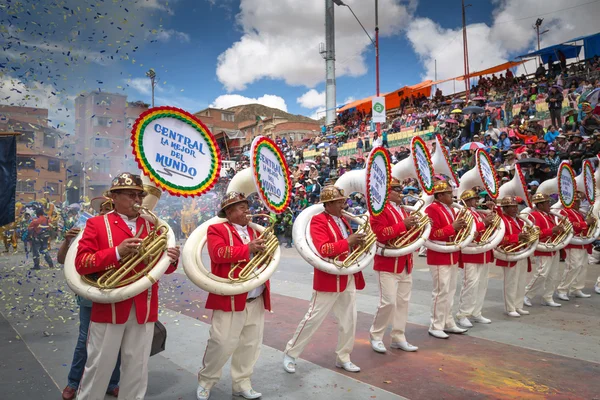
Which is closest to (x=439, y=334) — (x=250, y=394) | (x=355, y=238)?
(x=355, y=238)

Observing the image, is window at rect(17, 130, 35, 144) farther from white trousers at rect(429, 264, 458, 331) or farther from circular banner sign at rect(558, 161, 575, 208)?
circular banner sign at rect(558, 161, 575, 208)

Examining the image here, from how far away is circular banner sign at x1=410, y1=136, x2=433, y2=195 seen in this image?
5.82 meters

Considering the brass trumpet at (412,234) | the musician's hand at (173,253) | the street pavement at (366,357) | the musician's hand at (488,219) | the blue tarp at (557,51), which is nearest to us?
the musician's hand at (173,253)

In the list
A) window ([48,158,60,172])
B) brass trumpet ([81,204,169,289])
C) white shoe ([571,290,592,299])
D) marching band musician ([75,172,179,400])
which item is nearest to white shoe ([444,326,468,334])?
white shoe ([571,290,592,299])

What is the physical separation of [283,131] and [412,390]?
145 feet

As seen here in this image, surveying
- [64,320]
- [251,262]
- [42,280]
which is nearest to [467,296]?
[251,262]

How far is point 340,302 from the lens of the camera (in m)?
4.78

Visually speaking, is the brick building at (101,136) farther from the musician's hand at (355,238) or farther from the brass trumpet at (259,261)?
the musician's hand at (355,238)

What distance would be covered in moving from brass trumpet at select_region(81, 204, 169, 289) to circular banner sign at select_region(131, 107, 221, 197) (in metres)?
0.36

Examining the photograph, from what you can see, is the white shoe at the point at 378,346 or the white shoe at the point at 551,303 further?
the white shoe at the point at 551,303

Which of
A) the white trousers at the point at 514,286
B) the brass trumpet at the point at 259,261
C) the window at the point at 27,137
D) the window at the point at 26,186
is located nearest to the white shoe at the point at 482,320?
the white trousers at the point at 514,286

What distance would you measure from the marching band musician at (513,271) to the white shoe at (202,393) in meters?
5.12

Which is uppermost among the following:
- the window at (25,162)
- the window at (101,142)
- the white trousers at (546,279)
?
the window at (101,142)

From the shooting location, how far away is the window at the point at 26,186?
288 inches
